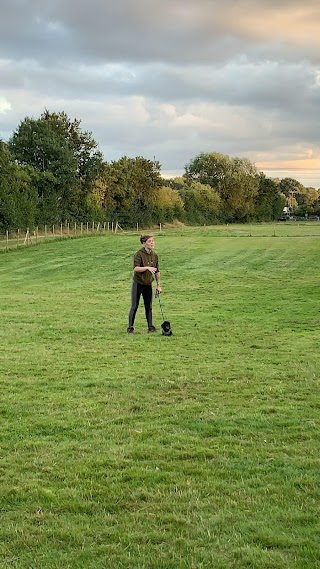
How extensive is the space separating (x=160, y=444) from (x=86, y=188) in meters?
67.0

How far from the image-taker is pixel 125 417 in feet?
23.3

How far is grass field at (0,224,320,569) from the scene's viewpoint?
13.6ft

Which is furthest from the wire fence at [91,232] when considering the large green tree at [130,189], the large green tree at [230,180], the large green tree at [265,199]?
the large green tree at [265,199]

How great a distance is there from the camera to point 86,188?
7125 centimetres

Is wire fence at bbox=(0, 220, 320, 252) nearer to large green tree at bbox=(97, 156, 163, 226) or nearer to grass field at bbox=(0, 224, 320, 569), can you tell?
large green tree at bbox=(97, 156, 163, 226)

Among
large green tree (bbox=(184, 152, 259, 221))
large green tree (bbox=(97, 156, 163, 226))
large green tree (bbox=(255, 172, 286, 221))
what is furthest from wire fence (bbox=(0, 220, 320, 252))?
large green tree (bbox=(255, 172, 286, 221))

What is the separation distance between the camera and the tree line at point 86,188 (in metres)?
53.7

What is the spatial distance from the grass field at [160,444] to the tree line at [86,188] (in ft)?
129

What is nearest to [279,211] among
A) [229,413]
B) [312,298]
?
→ [312,298]

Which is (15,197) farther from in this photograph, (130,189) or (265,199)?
(265,199)

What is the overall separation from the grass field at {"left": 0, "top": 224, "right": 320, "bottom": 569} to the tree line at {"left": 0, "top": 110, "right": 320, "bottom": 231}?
39314mm

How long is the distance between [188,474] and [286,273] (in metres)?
24.3

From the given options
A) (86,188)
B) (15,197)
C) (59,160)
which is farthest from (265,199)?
(15,197)

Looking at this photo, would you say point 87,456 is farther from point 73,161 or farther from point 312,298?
point 73,161
